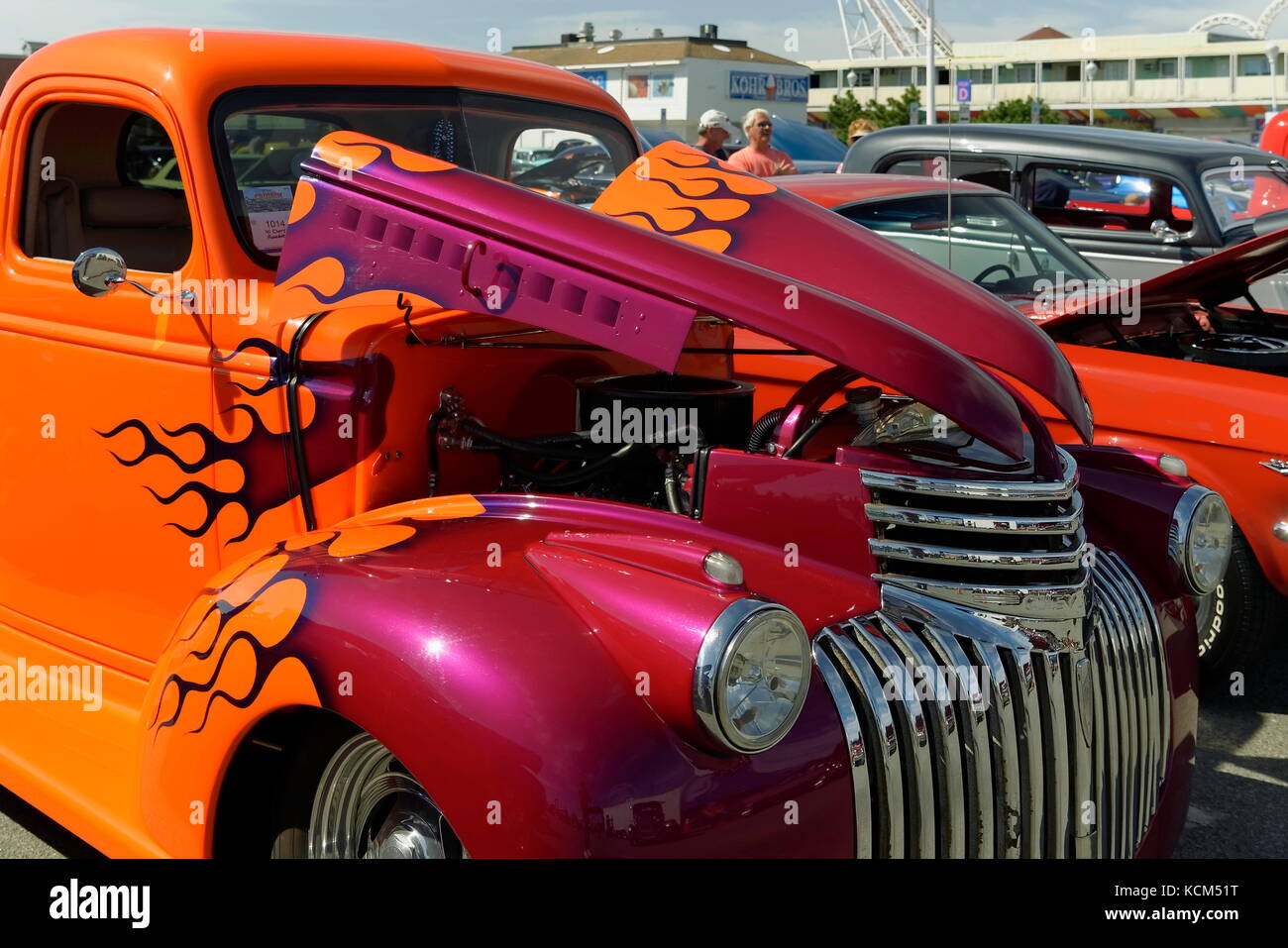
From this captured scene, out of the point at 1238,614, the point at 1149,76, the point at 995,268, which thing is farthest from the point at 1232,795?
the point at 1149,76

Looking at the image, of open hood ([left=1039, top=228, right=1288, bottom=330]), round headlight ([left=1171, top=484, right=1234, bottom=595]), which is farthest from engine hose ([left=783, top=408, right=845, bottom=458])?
open hood ([left=1039, top=228, right=1288, bottom=330])

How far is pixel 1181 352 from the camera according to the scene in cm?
490

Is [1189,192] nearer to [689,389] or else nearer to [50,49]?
[689,389]

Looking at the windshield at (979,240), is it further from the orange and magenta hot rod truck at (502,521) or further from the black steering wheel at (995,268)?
the orange and magenta hot rod truck at (502,521)

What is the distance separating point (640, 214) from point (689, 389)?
Result: 42 centimetres

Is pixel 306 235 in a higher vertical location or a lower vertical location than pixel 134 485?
higher

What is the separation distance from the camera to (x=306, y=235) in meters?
2.52

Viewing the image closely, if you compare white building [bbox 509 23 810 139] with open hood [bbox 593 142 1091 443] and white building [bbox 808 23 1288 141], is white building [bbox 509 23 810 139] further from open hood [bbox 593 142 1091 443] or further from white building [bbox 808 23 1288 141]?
open hood [bbox 593 142 1091 443]

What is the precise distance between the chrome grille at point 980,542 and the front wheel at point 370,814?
0.87 m

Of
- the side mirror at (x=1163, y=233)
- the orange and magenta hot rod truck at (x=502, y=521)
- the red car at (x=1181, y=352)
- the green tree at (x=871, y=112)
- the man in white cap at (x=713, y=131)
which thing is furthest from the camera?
the green tree at (x=871, y=112)

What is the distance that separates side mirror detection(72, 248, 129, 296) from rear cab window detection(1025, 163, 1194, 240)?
6001mm

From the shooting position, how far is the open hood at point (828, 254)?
258cm

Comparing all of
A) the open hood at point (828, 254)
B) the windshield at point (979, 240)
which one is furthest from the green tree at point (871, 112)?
the open hood at point (828, 254)
